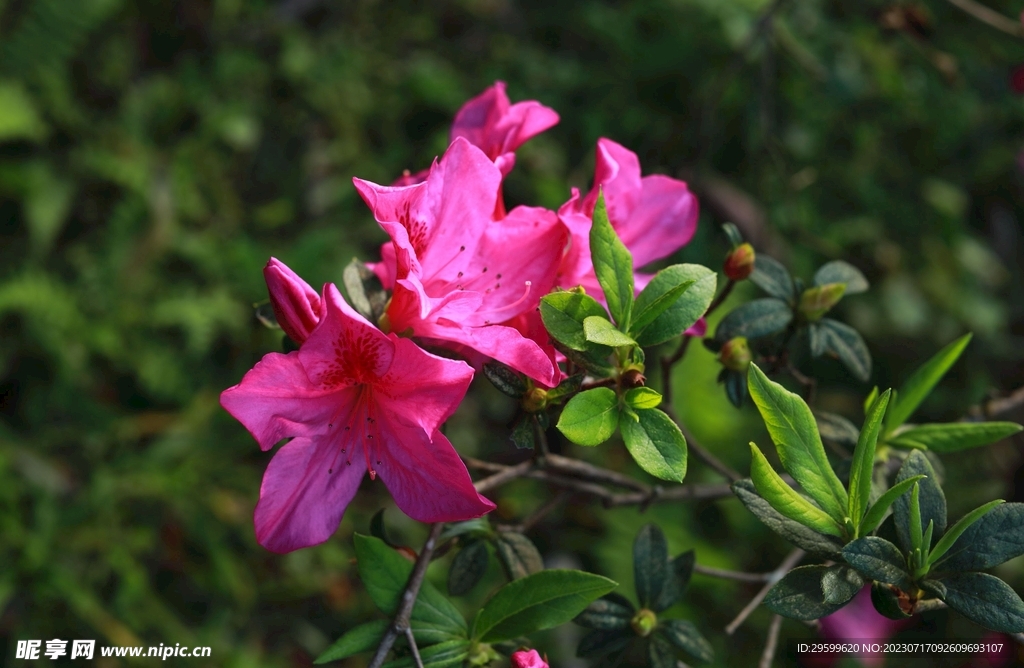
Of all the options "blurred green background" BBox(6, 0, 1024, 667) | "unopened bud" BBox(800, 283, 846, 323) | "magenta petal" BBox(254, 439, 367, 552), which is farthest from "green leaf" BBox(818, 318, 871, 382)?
"blurred green background" BBox(6, 0, 1024, 667)

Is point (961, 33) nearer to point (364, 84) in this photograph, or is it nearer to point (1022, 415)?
point (1022, 415)

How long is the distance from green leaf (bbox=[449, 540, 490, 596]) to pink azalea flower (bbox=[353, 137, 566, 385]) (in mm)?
341

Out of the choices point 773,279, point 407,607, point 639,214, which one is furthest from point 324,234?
point 407,607

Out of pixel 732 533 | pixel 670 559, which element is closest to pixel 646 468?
pixel 670 559

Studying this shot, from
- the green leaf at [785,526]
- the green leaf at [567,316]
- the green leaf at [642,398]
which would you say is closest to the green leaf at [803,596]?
the green leaf at [785,526]

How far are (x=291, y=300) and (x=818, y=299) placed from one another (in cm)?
80

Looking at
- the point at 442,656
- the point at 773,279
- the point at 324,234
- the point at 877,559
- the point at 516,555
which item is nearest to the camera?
the point at 877,559

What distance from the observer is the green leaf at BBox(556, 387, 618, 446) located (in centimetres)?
92

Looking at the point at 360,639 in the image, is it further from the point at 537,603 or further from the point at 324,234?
the point at 324,234

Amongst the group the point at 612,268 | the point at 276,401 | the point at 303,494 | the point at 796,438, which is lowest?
the point at 303,494

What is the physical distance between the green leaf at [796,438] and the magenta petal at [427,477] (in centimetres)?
35

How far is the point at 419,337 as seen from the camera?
107 cm

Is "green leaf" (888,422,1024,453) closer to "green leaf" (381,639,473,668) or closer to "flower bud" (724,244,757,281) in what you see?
"flower bud" (724,244,757,281)

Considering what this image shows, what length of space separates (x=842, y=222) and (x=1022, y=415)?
888 millimetres
